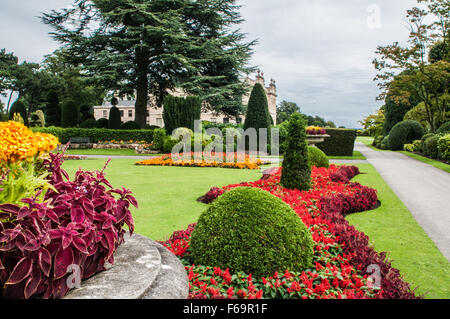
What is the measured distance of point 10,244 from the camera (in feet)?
5.21

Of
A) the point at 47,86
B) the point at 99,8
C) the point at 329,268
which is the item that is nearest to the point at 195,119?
the point at 99,8

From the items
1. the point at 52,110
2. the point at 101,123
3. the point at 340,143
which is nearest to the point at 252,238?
the point at 340,143

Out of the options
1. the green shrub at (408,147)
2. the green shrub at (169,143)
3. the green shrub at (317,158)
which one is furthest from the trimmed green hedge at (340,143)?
the green shrub at (169,143)

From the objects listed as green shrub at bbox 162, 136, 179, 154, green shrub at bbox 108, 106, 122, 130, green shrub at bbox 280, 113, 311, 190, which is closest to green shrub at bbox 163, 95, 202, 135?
green shrub at bbox 162, 136, 179, 154

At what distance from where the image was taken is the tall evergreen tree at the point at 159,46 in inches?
864

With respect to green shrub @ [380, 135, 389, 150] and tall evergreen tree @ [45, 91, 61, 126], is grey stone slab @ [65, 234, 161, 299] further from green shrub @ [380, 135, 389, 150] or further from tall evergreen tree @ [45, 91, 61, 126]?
tall evergreen tree @ [45, 91, 61, 126]

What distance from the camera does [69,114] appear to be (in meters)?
25.2

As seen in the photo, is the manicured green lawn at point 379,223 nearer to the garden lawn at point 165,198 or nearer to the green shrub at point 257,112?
the garden lawn at point 165,198

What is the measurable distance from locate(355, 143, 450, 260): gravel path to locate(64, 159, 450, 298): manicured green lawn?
0.55 ft

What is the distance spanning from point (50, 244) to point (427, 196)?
799cm

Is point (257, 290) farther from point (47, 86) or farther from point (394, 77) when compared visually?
point (47, 86)

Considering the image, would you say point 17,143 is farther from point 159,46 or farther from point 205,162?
point 159,46

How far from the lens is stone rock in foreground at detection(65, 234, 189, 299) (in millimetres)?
A: 1776

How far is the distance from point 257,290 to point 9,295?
1681mm
